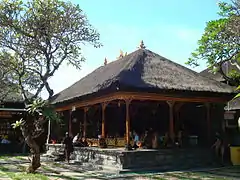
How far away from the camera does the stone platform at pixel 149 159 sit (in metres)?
11.9

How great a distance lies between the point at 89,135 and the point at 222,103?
8.57 metres

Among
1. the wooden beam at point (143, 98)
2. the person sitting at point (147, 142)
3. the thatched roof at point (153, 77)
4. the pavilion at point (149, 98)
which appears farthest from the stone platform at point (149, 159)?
the thatched roof at point (153, 77)

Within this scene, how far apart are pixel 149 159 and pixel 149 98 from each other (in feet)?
8.70

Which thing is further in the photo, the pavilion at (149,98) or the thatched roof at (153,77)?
the pavilion at (149,98)

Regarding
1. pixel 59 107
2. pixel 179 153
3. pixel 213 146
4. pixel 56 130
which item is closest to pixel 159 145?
pixel 179 153

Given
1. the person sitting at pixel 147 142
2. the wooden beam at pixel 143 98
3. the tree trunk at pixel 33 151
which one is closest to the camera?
the tree trunk at pixel 33 151

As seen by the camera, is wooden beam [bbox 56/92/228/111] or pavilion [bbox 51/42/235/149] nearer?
wooden beam [bbox 56/92/228/111]

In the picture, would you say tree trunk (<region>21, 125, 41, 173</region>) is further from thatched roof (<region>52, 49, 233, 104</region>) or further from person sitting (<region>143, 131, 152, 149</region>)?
person sitting (<region>143, 131, 152, 149</region>)

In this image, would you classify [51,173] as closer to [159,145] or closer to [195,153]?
[159,145]

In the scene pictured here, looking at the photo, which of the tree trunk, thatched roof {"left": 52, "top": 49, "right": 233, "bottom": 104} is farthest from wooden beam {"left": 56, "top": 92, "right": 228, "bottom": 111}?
the tree trunk

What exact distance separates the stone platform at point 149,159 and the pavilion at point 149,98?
2.86ft

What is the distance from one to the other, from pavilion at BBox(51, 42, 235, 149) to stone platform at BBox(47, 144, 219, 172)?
871mm

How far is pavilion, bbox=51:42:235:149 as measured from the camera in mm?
13195

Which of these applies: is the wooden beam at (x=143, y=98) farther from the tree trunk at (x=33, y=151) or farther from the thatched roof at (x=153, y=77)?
the tree trunk at (x=33, y=151)
